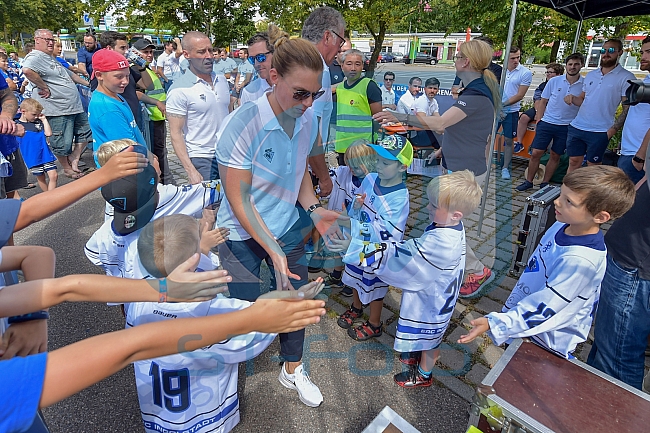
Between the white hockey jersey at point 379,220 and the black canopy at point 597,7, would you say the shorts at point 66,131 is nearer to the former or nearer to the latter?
the white hockey jersey at point 379,220

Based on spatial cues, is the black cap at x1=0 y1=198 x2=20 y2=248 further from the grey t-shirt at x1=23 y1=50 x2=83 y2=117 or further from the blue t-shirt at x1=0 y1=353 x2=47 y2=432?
the grey t-shirt at x1=23 y1=50 x2=83 y2=117

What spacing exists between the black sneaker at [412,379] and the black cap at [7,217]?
216 cm

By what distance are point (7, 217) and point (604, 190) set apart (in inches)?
99.1

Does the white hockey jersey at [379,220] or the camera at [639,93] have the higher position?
the camera at [639,93]

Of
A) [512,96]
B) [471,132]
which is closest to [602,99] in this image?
[512,96]

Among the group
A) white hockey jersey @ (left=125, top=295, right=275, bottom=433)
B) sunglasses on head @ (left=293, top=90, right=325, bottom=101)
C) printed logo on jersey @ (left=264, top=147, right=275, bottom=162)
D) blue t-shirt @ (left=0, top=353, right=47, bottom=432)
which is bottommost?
white hockey jersey @ (left=125, top=295, right=275, bottom=433)

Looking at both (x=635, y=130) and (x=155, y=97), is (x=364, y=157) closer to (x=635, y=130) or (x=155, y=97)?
(x=635, y=130)

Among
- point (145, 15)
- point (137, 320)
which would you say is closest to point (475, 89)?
point (137, 320)

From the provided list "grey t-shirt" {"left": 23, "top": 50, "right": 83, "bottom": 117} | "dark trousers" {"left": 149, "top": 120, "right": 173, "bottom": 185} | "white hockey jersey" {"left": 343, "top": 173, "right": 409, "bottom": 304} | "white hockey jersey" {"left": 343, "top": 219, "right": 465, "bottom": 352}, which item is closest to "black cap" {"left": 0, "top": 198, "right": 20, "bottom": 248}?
"white hockey jersey" {"left": 343, "top": 219, "right": 465, "bottom": 352}

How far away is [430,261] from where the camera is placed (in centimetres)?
210

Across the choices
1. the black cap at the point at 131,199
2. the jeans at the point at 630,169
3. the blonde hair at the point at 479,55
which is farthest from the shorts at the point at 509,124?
the black cap at the point at 131,199

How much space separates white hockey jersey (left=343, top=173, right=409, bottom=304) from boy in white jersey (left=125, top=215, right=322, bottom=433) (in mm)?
994

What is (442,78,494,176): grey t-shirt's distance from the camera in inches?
125

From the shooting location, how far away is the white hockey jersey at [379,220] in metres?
2.58
